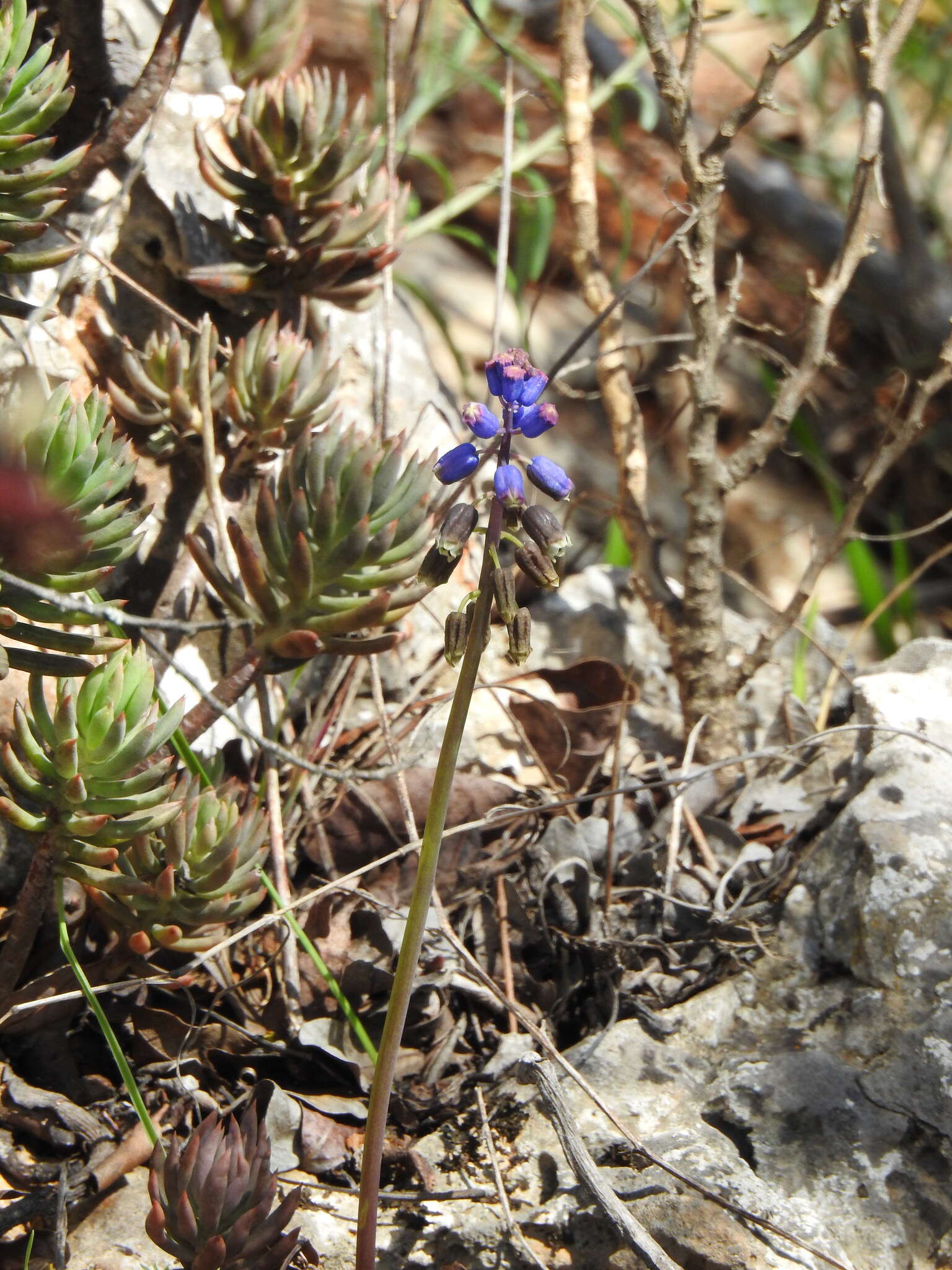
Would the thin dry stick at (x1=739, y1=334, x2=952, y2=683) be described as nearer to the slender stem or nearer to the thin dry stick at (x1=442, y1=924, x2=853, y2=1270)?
the thin dry stick at (x1=442, y1=924, x2=853, y2=1270)

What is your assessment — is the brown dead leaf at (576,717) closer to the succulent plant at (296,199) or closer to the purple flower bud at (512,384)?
the succulent plant at (296,199)

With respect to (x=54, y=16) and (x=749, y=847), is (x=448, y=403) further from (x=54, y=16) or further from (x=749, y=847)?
(x=749, y=847)

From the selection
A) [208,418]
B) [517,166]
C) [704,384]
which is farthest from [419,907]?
[517,166]

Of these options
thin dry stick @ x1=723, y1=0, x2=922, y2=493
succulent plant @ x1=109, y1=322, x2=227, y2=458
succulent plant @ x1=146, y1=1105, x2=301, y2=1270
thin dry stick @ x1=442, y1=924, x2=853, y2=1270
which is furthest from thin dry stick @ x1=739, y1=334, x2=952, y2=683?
succulent plant @ x1=146, y1=1105, x2=301, y2=1270

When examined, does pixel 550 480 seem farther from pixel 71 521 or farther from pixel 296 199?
pixel 296 199

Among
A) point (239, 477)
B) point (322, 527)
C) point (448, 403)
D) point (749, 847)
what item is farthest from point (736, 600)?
point (322, 527)

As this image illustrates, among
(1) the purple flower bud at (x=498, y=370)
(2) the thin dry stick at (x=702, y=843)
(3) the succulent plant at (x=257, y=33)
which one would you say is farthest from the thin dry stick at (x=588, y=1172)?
(3) the succulent plant at (x=257, y=33)
